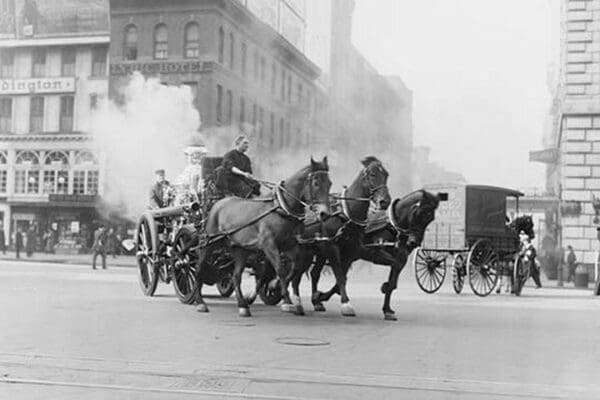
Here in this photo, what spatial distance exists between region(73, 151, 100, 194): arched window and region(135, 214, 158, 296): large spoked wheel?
19.4m

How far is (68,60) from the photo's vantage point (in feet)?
107

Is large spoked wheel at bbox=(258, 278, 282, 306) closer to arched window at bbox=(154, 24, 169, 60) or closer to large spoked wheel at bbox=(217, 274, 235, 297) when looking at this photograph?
large spoked wheel at bbox=(217, 274, 235, 297)

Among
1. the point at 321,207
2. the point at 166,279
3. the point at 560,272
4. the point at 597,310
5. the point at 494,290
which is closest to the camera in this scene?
the point at 321,207

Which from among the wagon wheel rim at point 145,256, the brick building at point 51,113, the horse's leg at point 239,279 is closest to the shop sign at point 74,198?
the brick building at point 51,113

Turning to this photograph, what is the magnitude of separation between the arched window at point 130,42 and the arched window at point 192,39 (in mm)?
2744

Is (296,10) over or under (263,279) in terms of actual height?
over

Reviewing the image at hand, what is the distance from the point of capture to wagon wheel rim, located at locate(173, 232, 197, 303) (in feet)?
40.6

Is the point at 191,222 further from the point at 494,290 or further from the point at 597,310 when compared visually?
the point at 494,290

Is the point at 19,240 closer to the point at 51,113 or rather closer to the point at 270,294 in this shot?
the point at 51,113

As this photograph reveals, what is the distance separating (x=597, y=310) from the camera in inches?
561

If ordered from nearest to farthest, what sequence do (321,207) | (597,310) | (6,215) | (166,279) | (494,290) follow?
(321,207) < (166,279) < (597,310) < (494,290) < (6,215)

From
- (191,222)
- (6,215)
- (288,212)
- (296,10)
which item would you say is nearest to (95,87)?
(6,215)

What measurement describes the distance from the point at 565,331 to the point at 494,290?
973 centimetres

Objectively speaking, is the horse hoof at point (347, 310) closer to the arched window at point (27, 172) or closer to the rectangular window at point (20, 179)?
the arched window at point (27, 172)
